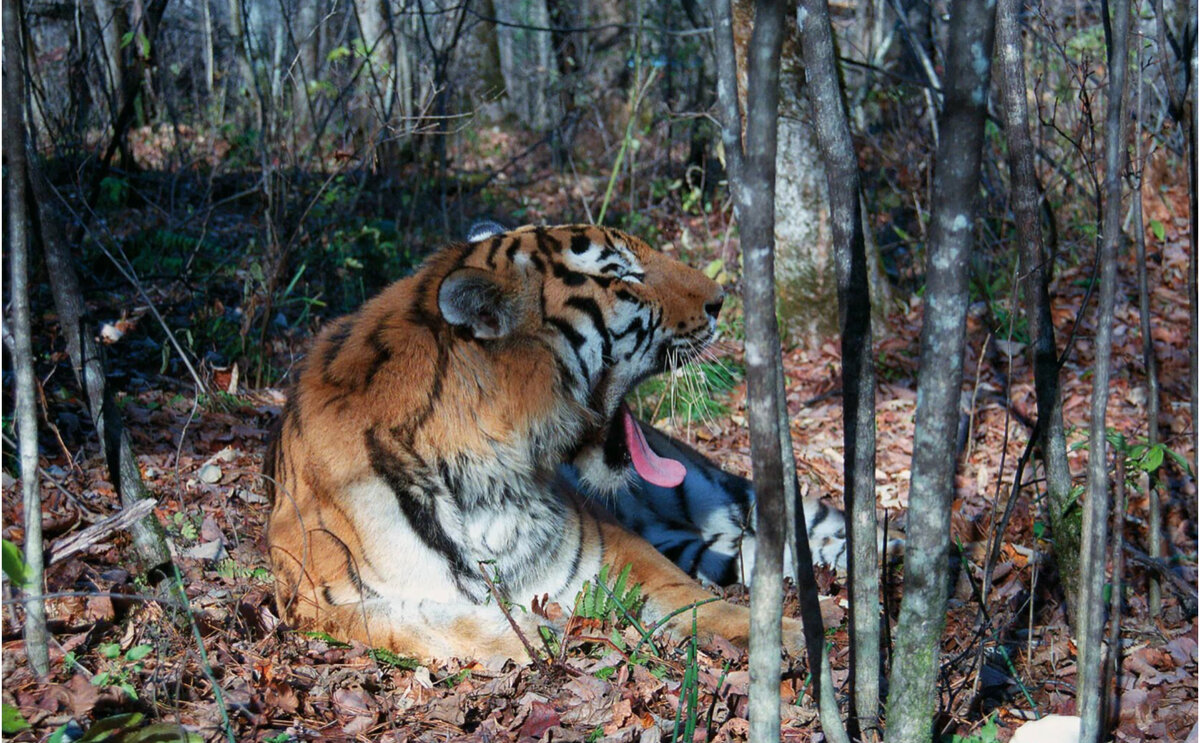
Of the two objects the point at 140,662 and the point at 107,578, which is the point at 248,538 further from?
the point at 140,662

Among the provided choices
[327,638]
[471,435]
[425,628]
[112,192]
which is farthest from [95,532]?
[112,192]

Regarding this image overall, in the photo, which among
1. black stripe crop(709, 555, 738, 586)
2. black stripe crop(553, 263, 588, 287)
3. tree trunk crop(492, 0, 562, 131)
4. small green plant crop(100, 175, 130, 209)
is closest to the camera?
black stripe crop(553, 263, 588, 287)

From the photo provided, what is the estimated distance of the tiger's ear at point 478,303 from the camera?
296cm

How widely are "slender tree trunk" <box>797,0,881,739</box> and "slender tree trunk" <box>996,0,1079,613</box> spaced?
0.77m

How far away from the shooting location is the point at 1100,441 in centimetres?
194

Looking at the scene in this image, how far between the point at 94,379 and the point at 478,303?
1259mm

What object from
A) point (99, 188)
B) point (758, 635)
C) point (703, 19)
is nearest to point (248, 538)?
point (758, 635)

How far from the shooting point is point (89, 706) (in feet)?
7.27

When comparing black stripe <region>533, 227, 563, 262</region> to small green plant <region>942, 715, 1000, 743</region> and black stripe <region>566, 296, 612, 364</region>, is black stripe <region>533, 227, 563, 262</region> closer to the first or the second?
black stripe <region>566, 296, 612, 364</region>

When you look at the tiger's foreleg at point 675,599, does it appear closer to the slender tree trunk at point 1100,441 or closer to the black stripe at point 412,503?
the black stripe at point 412,503

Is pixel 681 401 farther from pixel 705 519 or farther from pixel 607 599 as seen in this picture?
pixel 607 599

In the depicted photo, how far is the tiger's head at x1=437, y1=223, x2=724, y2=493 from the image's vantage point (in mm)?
3221

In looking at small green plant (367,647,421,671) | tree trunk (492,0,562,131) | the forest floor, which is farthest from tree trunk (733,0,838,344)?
tree trunk (492,0,562,131)

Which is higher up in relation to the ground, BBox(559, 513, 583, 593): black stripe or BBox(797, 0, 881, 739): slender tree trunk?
BBox(797, 0, 881, 739): slender tree trunk
